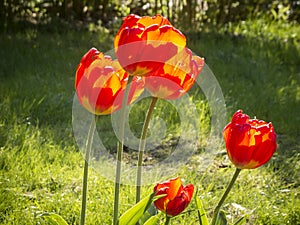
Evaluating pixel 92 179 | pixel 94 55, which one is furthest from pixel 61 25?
pixel 94 55

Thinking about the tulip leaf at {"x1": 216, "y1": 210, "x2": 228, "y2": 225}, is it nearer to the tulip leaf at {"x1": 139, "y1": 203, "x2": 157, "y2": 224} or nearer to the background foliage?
the tulip leaf at {"x1": 139, "y1": 203, "x2": 157, "y2": 224}

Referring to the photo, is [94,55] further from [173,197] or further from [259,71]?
[259,71]

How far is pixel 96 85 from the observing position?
5.25 feet

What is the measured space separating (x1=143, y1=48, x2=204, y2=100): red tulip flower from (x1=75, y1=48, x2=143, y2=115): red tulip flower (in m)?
0.10

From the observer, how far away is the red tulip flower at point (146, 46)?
4.89ft

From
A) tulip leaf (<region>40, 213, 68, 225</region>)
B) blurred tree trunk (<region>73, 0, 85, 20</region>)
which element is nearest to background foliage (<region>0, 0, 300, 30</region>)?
blurred tree trunk (<region>73, 0, 85, 20</region>)

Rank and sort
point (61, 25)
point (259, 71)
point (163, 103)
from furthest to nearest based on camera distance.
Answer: point (61, 25) < point (259, 71) < point (163, 103)

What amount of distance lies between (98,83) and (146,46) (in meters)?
0.19

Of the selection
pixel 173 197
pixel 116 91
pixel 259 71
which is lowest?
pixel 259 71

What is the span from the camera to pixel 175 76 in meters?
1.61

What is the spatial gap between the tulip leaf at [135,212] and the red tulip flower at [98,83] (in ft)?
0.94

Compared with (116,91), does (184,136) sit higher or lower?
lower

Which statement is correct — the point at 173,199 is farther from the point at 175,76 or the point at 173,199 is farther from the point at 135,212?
the point at 175,76

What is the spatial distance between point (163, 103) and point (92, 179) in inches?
47.4
